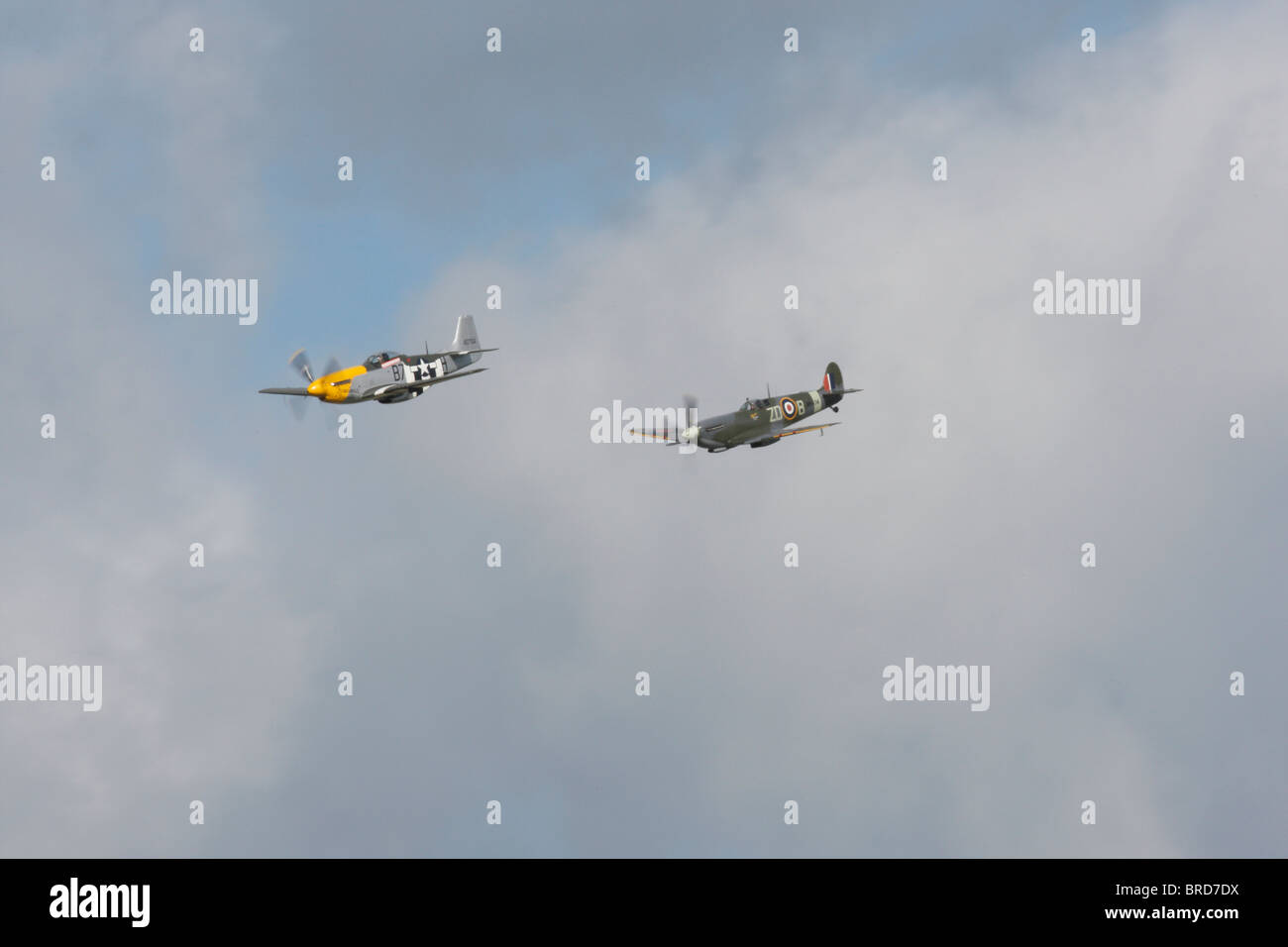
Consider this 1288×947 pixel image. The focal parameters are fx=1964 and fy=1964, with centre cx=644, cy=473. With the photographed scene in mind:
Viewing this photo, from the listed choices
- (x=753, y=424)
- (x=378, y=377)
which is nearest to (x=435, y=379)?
(x=378, y=377)

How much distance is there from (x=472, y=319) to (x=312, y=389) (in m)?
13.5

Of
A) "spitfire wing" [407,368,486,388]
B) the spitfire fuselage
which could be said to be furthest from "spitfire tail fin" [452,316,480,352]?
the spitfire fuselage

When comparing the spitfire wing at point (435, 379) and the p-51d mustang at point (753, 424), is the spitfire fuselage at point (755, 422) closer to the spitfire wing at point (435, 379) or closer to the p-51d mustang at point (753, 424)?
the p-51d mustang at point (753, 424)

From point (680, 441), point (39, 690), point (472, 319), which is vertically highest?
point (472, 319)

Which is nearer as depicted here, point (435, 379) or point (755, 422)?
point (435, 379)

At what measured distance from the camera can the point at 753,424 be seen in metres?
139

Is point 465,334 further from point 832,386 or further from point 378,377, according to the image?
point 832,386

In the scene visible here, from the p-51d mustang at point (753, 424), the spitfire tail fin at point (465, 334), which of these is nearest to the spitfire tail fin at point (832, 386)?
the p-51d mustang at point (753, 424)

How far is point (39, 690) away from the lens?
7343 inches

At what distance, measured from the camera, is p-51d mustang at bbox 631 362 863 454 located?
136 metres

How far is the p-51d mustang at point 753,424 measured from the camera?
136m
